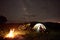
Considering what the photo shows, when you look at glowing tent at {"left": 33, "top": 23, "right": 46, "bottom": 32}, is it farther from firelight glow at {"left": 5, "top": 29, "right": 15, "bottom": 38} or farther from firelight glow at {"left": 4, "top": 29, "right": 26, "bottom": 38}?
firelight glow at {"left": 5, "top": 29, "right": 15, "bottom": 38}

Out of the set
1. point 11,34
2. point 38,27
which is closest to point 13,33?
point 11,34

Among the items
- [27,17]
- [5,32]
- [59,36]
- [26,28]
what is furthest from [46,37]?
[5,32]

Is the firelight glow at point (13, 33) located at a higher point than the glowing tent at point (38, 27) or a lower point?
lower

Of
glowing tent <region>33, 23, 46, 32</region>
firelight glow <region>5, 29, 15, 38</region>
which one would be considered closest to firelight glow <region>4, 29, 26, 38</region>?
firelight glow <region>5, 29, 15, 38</region>

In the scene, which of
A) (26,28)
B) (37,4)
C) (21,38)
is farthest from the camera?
(26,28)

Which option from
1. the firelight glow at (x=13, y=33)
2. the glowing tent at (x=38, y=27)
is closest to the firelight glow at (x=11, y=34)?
the firelight glow at (x=13, y=33)

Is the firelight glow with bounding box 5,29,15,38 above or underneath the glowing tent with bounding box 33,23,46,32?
underneath

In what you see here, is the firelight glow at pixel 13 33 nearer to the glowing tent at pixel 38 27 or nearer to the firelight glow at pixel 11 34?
the firelight glow at pixel 11 34

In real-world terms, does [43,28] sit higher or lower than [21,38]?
higher

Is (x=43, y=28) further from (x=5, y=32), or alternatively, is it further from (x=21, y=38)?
(x=5, y=32)

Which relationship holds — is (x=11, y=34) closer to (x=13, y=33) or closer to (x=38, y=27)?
(x=13, y=33)

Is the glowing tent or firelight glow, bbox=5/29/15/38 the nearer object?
firelight glow, bbox=5/29/15/38

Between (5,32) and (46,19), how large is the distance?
1.76ft

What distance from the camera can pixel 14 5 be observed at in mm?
1309
